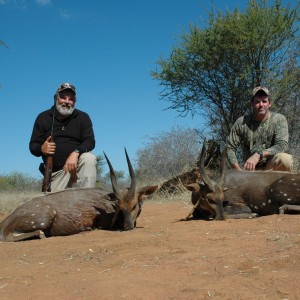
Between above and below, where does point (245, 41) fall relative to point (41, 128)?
above

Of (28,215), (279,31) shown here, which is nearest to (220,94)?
(279,31)

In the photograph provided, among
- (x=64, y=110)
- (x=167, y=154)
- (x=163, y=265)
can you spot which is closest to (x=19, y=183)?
(x=167, y=154)

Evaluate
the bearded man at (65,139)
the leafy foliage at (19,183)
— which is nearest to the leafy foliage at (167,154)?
the leafy foliage at (19,183)

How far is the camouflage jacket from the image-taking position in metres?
8.45

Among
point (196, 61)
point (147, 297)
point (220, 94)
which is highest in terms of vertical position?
point (196, 61)

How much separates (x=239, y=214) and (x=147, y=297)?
4290 mm

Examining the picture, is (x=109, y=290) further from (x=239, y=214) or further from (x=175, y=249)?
(x=239, y=214)

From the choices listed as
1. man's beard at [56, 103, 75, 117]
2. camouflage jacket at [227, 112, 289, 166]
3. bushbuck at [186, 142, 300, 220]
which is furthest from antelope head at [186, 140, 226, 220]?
man's beard at [56, 103, 75, 117]

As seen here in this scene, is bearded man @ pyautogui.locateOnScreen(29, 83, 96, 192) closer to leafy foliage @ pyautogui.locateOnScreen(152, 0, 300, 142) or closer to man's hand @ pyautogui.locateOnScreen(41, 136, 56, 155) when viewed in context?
man's hand @ pyautogui.locateOnScreen(41, 136, 56, 155)

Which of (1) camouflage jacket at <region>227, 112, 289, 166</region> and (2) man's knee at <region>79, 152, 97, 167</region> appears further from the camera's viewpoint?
(1) camouflage jacket at <region>227, 112, 289, 166</region>

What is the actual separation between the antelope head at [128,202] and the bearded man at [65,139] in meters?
1.12

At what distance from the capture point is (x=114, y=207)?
700 cm

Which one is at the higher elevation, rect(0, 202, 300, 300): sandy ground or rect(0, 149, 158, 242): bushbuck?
rect(0, 149, 158, 242): bushbuck

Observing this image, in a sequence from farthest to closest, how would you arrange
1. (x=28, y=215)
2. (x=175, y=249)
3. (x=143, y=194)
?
(x=143, y=194) < (x=28, y=215) < (x=175, y=249)
